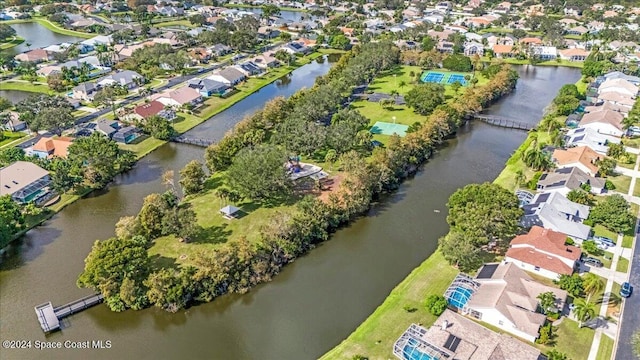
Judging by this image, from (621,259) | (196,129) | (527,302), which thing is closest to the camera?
(527,302)

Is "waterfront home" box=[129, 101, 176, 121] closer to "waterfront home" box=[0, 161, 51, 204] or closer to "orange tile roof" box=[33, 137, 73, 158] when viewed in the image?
"orange tile roof" box=[33, 137, 73, 158]

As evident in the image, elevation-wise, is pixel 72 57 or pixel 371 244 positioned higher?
pixel 72 57

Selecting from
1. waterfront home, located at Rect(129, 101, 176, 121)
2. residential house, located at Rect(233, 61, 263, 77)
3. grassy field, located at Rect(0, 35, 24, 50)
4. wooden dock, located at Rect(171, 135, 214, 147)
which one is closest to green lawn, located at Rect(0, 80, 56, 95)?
waterfront home, located at Rect(129, 101, 176, 121)

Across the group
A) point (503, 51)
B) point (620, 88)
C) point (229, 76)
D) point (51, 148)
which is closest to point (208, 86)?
point (229, 76)

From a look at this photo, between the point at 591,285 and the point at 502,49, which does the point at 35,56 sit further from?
the point at 591,285

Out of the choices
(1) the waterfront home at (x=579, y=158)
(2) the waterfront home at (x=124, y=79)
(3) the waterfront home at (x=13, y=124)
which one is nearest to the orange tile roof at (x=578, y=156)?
(1) the waterfront home at (x=579, y=158)

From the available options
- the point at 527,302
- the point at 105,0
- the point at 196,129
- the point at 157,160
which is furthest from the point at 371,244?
the point at 105,0

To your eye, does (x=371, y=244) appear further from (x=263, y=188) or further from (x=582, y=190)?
(x=582, y=190)
